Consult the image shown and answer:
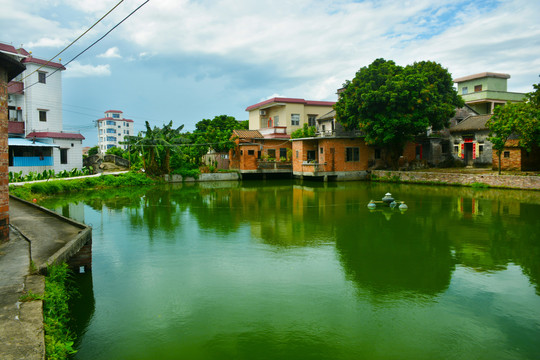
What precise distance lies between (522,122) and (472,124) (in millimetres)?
9384

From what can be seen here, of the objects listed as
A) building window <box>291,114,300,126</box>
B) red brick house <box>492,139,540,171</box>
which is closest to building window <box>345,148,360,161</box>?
building window <box>291,114,300,126</box>

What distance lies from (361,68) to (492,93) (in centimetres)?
1491

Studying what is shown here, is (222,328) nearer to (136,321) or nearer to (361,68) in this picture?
(136,321)

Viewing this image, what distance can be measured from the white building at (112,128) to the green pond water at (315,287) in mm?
62357

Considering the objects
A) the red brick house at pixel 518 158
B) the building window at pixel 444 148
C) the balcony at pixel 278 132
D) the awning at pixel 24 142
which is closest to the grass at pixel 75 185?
the awning at pixel 24 142

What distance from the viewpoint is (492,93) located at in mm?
33094

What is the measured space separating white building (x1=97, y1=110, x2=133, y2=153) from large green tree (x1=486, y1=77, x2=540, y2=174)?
209ft

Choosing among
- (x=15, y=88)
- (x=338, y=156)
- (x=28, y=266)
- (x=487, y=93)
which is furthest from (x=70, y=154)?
(x=487, y=93)

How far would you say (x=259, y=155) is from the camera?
3195cm

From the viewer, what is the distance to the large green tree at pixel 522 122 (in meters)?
18.7

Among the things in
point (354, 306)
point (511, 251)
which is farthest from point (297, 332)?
point (511, 251)

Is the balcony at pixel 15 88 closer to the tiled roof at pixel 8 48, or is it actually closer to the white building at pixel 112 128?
the tiled roof at pixel 8 48

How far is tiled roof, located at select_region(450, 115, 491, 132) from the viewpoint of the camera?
1069 inches

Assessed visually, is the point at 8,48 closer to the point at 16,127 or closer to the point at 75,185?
the point at 16,127
